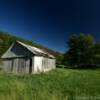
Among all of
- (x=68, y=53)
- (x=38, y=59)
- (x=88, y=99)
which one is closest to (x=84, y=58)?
(x=68, y=53)

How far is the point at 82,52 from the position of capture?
54406 millimetres

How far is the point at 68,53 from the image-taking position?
5825 cm

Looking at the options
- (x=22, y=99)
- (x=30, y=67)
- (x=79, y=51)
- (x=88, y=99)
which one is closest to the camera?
(x=22, y=99)

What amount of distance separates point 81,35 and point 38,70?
3491 cm

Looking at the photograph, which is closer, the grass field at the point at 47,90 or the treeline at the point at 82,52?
the grass field at the point at 47,90

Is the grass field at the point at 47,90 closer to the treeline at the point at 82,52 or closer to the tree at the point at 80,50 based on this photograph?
the treeline at the point at 82,52

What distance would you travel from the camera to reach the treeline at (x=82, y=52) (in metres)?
50.8

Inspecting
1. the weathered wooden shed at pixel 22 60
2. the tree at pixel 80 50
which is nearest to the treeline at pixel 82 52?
the tree at pixel 80 50

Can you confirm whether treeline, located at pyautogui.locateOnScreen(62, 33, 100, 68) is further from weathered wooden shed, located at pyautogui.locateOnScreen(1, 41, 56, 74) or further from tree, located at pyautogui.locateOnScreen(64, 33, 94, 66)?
weathered wooden shed, located at pyautogui.locateOnScreen(1, 41, 56, 74)

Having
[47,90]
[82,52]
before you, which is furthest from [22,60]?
[82,52]

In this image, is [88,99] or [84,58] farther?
[84,58]

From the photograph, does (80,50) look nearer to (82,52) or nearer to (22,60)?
(82,52)

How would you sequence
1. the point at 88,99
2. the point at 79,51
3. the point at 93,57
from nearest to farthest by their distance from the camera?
the point at 88,99 → the point at 93,57 → the point at 79,51

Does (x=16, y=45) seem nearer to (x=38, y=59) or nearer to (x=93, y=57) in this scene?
(x=38, y=59)
